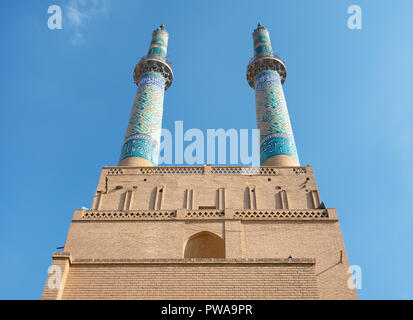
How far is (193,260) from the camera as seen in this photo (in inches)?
324

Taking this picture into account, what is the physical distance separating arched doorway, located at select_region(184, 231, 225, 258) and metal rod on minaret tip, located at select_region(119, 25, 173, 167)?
12.7ft

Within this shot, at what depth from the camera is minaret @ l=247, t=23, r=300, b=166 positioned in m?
13.7

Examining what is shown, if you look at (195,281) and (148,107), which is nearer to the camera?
(195,281)

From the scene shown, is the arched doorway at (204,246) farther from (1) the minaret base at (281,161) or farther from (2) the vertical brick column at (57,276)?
(1) the minaret base at (281,161)

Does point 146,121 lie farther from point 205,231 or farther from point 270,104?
point 205,231

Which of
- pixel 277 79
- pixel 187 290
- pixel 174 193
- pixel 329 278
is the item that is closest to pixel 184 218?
pixel 174 193

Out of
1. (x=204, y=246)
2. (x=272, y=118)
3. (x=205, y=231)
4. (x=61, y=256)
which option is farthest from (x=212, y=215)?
(x=272, y=118)

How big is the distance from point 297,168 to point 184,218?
380 centimetres

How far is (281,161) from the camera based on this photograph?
1333 cm

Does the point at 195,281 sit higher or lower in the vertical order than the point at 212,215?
lower

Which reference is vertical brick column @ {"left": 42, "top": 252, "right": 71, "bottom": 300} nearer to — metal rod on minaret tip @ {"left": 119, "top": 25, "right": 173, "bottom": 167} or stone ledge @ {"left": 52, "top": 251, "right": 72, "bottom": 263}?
stone ledge @ {"left": 52, "top": 251, "right": 72, "bottom": 263}

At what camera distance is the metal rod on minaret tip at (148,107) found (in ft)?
45.8

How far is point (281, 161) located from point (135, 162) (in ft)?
14.7

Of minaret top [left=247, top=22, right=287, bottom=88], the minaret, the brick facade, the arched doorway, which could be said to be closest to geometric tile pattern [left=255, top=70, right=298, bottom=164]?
the minaret
